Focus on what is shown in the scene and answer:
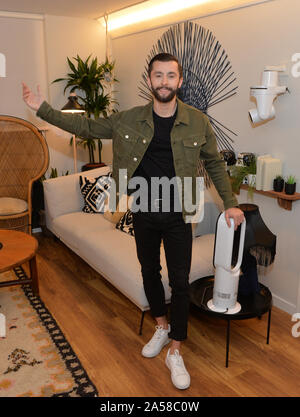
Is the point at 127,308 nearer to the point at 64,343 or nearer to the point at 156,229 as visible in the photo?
the point at 64,343

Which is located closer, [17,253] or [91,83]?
[17,253]

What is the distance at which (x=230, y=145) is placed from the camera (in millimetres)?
2986

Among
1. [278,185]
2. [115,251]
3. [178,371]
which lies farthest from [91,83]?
[178,371]

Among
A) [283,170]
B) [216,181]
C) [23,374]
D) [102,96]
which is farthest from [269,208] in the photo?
[102,96]

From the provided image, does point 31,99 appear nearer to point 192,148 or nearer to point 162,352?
point 192,148

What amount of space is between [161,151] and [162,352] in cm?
114

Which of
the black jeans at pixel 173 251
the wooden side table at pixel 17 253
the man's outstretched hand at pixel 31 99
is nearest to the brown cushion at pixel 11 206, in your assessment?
the wooden side table at pixel 17 253

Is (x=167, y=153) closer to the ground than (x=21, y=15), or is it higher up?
closer to the ground

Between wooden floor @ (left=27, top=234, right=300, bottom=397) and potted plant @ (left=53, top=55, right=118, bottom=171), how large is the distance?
1.89 m

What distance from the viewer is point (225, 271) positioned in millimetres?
2199

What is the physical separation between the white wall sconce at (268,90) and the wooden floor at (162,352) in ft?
4.35

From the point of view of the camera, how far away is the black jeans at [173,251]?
80.8 inches

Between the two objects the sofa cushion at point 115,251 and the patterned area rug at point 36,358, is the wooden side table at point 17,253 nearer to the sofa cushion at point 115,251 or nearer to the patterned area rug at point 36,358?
the patterned area rug at point 36,358

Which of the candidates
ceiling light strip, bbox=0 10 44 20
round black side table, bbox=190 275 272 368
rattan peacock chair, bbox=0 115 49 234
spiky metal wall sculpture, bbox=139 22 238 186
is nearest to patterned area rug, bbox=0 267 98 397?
round black side table, bbox=190 275 272 368
